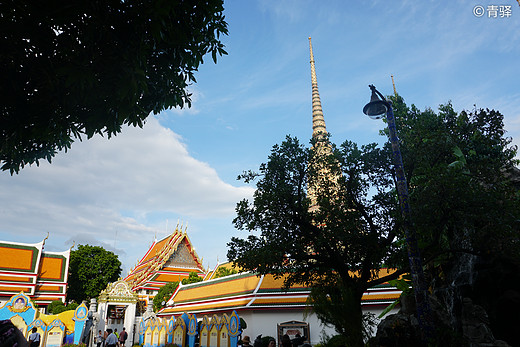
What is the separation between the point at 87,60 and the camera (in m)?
5.75

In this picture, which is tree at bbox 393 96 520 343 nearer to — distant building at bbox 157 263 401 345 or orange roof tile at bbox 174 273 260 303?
distant building at bbox 157 263 401 345

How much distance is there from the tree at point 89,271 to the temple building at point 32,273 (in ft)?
28.4

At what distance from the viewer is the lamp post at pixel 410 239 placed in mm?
7895

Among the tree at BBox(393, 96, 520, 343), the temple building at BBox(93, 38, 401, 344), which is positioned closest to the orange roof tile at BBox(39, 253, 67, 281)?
the temple building at BBox(93, 38, 401, 344)

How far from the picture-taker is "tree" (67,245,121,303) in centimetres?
4609

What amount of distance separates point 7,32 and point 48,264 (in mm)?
39293

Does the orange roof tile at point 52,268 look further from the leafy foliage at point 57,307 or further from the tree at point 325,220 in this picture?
the tree at point 325,220

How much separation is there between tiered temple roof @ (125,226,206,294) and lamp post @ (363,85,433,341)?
39.8 m

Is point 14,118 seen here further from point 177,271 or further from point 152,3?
point 177,271

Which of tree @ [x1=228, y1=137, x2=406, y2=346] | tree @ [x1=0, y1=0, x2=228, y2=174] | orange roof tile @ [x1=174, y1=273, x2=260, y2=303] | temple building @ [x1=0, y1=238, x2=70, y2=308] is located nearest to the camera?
tree @ [x1=0, y1=0, x2=228, y2=174]

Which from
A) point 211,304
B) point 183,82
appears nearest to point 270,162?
point 183,82

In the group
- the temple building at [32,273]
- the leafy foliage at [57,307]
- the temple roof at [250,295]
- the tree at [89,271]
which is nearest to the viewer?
the temple roof at [250,295]

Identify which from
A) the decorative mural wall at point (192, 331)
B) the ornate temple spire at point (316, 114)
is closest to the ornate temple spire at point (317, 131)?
the ornate temple spire at point (316, 114)

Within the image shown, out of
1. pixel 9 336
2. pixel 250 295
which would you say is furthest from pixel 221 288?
pixel 9 336
